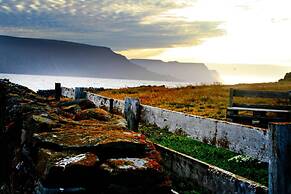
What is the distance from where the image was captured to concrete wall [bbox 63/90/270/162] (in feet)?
13.6

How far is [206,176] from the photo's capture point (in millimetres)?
3842

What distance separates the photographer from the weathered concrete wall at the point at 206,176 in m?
3.28

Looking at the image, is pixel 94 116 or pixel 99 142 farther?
pixel 94 116

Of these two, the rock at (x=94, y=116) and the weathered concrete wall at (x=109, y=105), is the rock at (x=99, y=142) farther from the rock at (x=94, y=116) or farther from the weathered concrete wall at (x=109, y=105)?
the weathered concrete wall at (x=109, y=105)

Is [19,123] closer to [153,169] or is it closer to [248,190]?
[153,169]

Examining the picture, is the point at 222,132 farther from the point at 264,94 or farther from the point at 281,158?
the point at 264,94

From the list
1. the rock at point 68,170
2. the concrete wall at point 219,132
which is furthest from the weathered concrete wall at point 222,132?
the rock at point 68,170

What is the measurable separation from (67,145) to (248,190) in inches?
71.8

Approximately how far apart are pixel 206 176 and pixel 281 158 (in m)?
0.91

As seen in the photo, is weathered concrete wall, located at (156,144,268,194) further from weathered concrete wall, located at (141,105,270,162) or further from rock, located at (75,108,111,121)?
rock, located at (75,108,111,121)

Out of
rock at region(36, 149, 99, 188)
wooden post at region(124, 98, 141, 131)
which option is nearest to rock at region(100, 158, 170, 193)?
rock at region(36, 149, 99, 188)

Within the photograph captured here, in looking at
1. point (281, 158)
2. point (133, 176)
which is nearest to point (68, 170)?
point (133, 176)

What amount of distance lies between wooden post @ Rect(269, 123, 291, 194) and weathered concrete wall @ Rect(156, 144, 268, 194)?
0.36 ft

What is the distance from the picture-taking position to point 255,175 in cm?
762
